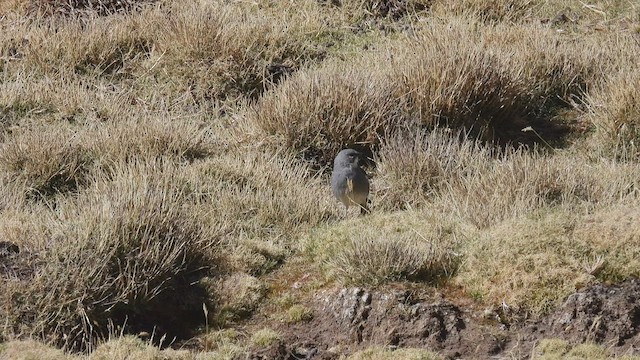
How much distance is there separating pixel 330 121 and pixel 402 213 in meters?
1.70

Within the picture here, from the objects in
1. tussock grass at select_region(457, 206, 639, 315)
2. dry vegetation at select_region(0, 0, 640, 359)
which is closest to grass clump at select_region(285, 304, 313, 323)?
dry vegetation at select_region(0, 0, 640, 359)

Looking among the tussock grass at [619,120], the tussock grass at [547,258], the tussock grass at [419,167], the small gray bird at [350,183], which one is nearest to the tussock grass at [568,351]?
the tussock grass at [547,258]

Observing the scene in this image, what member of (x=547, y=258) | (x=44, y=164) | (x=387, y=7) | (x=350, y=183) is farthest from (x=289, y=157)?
(x=387, y=7)

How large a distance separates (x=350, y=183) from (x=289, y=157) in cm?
136

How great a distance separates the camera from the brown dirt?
5465 mm

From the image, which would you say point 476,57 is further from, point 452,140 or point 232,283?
point 232,283

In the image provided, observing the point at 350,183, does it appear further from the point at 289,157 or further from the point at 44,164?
the point at 44,164

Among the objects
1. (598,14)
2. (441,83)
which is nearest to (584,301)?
(441,83)

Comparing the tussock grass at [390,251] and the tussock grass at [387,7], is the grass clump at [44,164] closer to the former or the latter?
the tussock grass at [390,251]

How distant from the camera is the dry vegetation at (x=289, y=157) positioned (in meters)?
5.87

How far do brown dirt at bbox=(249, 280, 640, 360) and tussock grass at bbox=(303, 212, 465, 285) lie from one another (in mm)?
152

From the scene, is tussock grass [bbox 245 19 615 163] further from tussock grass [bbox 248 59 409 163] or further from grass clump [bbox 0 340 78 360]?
grass clump [bbox 0 340 78 360]

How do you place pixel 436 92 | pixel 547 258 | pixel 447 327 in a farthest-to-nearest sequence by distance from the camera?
pixel 436 92 → pixel 547 258 → pixel 447 327

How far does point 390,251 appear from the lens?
5.98 metres
